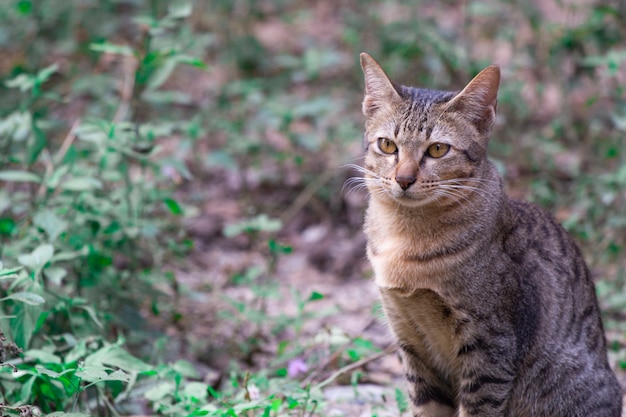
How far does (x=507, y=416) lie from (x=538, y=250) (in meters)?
0.74

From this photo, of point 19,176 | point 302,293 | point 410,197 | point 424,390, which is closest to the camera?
point 410,197

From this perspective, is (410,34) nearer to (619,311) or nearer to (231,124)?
(231,124)

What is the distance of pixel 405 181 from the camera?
351 centimetres

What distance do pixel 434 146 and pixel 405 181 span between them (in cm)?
23

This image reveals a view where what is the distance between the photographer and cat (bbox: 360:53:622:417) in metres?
3.49

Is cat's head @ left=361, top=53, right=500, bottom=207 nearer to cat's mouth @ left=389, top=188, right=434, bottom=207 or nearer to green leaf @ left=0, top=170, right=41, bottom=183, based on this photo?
cat's mouth @ left=389, top=188, right=434, bottom=207

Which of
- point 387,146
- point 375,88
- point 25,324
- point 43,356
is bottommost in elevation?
point 43,356

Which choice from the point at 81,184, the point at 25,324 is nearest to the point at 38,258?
the point at 25,324

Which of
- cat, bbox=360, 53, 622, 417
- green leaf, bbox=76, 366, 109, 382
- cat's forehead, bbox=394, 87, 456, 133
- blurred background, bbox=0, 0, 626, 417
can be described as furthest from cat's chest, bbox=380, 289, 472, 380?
green leaf, bbox=76, 366, 109, 382

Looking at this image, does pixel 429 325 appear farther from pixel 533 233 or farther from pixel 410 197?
pixel 533 233

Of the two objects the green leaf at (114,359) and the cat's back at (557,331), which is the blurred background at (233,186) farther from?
the cat's back at (557,331)

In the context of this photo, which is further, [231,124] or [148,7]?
[148,7]

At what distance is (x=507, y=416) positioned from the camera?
12.0 feet

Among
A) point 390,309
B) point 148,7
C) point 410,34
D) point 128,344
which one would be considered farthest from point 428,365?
point 148,7
